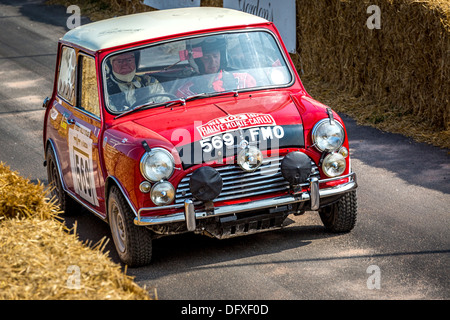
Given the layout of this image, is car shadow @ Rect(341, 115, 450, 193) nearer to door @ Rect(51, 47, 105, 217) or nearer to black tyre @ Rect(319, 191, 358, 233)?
black tyre @ Rect(319, 191, 358, 233)

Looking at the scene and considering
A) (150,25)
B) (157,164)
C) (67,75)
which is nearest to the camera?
(157,164)

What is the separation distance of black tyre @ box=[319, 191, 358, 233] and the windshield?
1.30 m

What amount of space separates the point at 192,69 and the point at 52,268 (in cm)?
294

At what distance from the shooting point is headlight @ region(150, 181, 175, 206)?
6602mm

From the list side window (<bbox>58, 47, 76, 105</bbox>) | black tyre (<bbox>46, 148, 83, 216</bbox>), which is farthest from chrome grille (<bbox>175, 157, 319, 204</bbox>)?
black tyre (<bbox>46, 148, 83, 216</bbox>)

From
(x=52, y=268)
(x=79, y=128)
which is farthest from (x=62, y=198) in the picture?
(x=52, y=268)

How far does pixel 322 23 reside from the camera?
555 inches

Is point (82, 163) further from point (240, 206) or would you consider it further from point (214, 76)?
point (240, 206)

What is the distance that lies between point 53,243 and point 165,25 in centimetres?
289

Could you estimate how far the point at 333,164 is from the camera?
7.01 m

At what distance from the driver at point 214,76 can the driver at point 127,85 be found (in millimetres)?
271

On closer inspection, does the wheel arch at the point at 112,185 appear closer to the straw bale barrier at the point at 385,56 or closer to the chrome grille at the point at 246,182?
the chrome grille at the point at 246,182

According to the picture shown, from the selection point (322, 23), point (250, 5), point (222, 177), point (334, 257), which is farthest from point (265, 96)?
point (250, 5)

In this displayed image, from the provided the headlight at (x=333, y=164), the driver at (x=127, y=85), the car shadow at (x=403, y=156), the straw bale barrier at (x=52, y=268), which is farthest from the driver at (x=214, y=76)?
the car shadow at (x=403, y=156)
